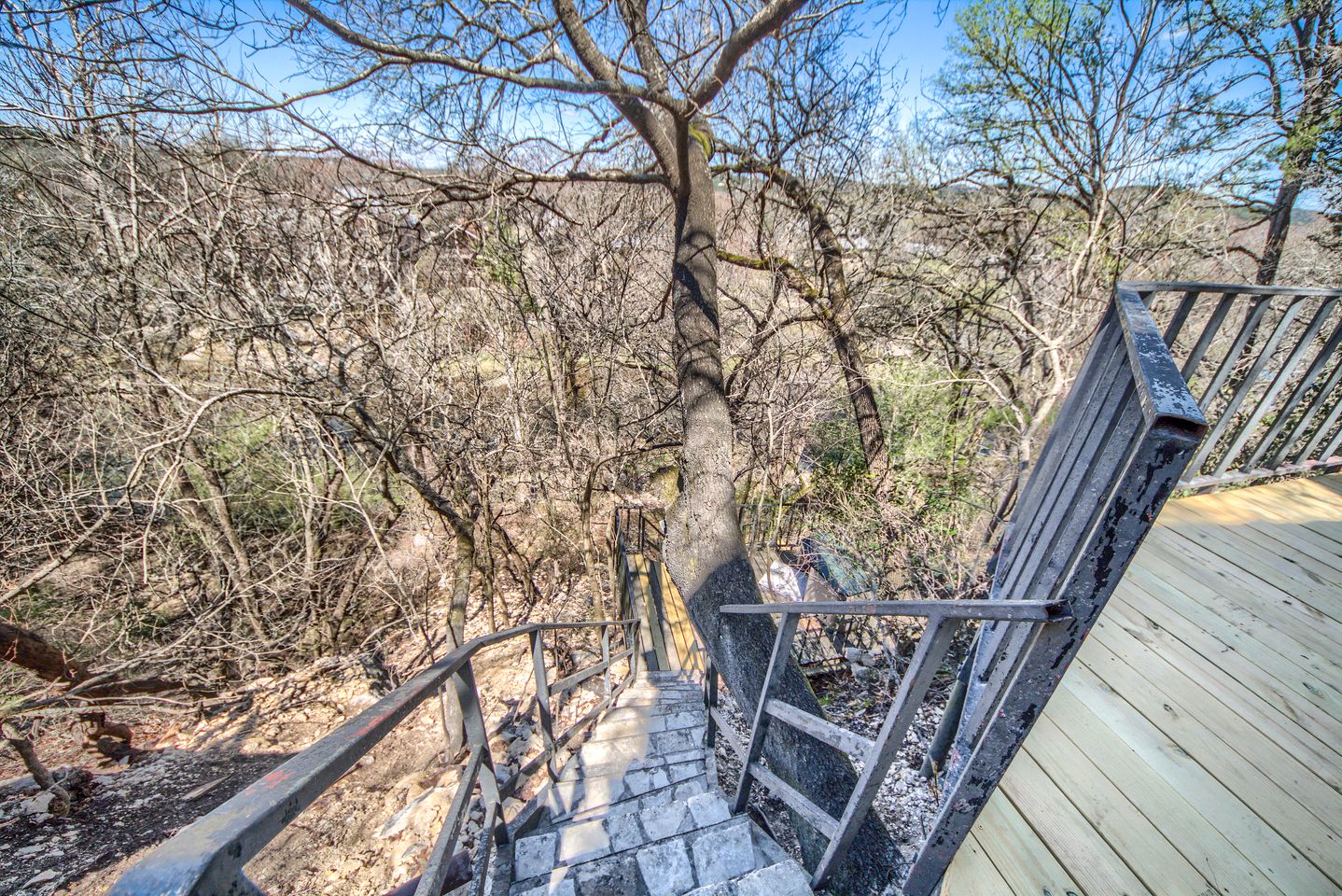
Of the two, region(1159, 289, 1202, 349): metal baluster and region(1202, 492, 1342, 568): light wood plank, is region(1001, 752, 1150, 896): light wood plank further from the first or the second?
region(1202, 492, 1342, 568): light wood plank

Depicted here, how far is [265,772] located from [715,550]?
17.7ft

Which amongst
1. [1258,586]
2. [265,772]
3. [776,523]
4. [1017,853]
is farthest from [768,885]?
[776,523]

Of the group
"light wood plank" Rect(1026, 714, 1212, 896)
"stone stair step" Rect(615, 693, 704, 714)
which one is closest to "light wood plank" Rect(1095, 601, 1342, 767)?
"light wood plank" Rect(1026, 714, 1212, 896)

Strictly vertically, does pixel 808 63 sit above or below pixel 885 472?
above

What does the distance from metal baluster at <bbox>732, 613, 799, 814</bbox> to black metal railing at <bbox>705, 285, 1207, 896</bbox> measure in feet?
0.04

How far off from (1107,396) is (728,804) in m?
2.48

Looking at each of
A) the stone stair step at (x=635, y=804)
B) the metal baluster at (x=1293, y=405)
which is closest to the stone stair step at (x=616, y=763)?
the stone stair step at (x=635, y=804)

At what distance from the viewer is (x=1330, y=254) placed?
5.90 metres

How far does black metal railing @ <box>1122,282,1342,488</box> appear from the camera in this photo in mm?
2336

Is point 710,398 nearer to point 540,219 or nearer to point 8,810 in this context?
point 540,219

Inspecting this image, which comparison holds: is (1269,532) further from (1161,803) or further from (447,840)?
(447,840)

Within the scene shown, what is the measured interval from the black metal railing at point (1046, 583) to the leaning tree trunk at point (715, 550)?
0.69 metres

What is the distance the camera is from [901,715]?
1272 mm

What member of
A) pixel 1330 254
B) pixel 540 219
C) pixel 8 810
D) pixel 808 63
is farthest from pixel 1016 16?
pixel 8 810
